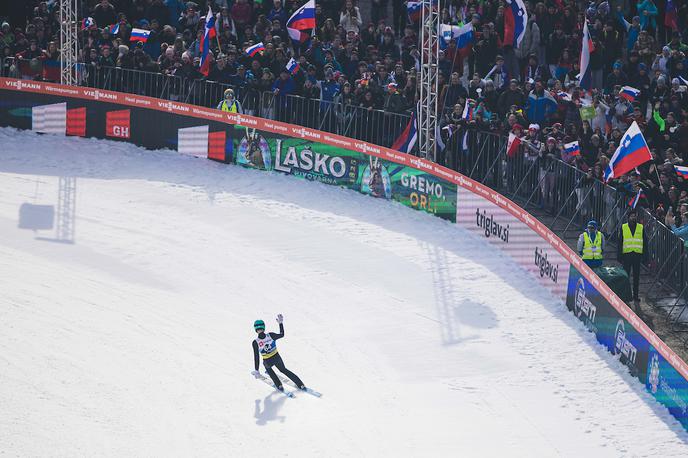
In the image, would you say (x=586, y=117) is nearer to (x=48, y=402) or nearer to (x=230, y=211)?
(x=230, y=211)

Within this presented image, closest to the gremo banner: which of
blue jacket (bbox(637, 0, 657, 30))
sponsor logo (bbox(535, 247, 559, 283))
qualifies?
sponsor logo (bbox(535, 247, 559, 283))

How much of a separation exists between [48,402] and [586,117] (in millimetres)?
13108

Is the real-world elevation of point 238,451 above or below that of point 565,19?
below

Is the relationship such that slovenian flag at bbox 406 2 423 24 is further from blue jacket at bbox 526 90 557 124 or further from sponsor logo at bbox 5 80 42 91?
sponsor logo at bbox 5 80 42 91

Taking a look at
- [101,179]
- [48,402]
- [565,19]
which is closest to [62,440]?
[48,402]

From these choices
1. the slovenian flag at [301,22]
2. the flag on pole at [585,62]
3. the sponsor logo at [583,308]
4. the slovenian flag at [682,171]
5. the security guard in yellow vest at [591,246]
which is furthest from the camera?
the slovenian flag at [301,22]

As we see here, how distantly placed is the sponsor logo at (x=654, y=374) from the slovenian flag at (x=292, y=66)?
40.0 ft

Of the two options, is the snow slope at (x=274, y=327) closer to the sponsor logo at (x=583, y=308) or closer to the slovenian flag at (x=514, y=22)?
the sponsor logo at (x=583, y=308)

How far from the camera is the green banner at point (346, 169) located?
2872 centimetres

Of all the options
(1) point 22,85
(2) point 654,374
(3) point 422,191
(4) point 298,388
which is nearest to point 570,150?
(3) point 422,191

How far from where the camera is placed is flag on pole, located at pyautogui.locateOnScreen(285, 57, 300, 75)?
30.8m

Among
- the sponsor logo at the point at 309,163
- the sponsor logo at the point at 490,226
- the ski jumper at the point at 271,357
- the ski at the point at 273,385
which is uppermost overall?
the sponsor logo at the point at 309,163

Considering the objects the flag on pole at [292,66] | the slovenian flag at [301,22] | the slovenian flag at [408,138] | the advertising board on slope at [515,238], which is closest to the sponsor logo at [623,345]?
the advertising board on slope at [515,238]

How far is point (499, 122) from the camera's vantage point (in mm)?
28547
